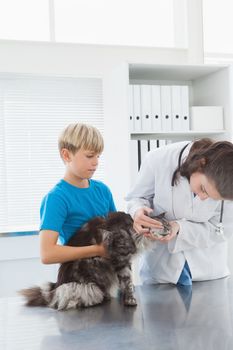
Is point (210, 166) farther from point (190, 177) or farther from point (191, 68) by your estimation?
point (191, 68)

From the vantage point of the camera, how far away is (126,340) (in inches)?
47.8

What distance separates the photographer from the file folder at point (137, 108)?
3.28 metres

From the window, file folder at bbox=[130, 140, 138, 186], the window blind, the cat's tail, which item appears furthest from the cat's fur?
the window

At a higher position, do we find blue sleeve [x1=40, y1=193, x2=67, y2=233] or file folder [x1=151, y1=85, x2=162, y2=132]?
file folder [x1=151, y1=85, x2=162, y2=132]

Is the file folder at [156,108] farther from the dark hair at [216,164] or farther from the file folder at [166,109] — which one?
the dark hair at [216,164]

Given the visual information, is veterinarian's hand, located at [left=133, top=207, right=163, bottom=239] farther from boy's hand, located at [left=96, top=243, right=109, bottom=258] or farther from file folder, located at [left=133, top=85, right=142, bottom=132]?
file folder, located at [left=133, top=85, right=142, bottom=132]

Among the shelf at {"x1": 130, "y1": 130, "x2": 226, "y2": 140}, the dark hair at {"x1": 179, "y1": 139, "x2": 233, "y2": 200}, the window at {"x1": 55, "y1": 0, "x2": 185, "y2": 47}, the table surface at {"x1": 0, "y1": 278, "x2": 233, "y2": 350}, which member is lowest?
the table surface at {"x1": 0, "y1": 278, "x2": 233, "y2": 350}

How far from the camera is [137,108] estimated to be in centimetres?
329

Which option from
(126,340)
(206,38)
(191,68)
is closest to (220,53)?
(206,38)

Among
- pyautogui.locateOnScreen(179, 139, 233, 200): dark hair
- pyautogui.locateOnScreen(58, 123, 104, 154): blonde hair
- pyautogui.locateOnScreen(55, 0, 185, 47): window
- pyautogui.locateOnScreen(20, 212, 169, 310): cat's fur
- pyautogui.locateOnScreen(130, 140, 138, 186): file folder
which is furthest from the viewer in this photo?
pyautogui.locateOnScreen(55, 0, 185, 47): window

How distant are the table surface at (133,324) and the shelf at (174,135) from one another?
179 cm

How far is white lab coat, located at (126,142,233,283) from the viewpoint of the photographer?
1796 millimetres

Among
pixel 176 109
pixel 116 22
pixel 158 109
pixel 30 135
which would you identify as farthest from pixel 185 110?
pixel 30 135

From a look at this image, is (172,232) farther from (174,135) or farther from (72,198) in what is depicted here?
(174,135)
